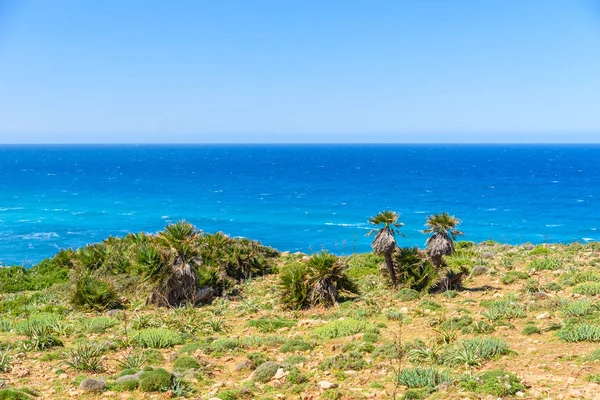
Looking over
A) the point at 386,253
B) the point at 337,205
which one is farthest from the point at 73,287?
the point at 337,205

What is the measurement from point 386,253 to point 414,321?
161 inches

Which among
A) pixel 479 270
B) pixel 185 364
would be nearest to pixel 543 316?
pixel 479 270

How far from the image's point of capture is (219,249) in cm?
2519

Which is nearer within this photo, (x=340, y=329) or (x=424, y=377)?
(x=424, y=377)

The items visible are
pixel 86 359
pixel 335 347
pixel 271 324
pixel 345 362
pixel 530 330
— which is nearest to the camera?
pixel 345 362

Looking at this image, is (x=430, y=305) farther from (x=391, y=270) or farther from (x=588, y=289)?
(x=588, y=289)

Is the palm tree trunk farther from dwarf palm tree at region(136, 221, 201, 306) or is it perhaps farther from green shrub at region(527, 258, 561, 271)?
dwarf palm tree at region(136, 221, 201, 306)

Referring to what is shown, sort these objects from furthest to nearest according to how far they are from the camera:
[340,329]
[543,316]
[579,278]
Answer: [579,278] < [340,329] < [543,316]

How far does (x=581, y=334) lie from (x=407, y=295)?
743cm

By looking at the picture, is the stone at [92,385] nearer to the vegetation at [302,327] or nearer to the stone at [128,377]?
the vegetation at [302,327]

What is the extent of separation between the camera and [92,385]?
1014 cm

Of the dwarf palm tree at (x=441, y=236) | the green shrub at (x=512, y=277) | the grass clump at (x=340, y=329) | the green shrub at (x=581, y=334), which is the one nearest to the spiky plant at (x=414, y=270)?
the dwarf palm tree at (x=441, y=236)

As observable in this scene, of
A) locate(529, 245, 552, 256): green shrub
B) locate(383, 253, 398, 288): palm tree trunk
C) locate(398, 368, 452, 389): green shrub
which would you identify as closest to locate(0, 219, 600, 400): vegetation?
locate(398, 368, 452, 389): green shrub

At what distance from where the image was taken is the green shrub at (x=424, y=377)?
9.37m
